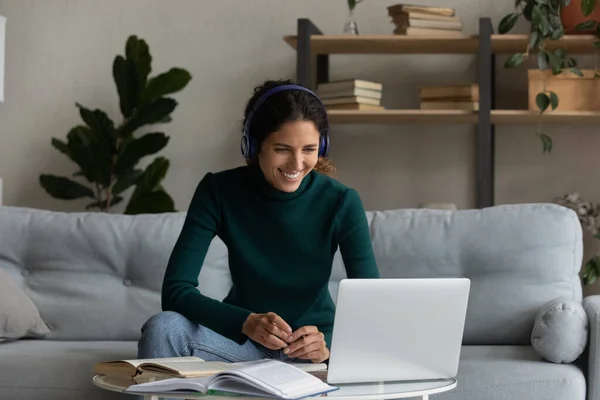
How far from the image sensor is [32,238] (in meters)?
2.88

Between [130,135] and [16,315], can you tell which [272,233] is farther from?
[130,135]

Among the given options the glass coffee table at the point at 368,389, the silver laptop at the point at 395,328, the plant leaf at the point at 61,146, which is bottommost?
the glass coffee table at the point at 368,389

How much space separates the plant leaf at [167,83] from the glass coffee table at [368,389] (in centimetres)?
242

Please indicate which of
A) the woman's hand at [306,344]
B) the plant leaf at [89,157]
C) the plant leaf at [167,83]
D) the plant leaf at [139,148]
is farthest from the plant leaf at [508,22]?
the woman's hand at [306,344]

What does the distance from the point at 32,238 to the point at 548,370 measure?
5.17ft

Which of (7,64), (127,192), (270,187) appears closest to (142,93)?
(127,192)

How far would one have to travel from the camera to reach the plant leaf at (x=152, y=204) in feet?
12.7

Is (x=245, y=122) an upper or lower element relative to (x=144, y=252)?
upper

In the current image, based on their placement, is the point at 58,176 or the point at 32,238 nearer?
the point at 32,238

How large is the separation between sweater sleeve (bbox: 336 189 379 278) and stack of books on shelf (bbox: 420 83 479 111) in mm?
1660

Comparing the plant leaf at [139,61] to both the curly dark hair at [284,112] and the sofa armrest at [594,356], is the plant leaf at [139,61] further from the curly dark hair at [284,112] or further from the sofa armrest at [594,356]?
the sofa armrest at [594,356]

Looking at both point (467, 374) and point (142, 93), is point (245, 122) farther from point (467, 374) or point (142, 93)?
point (142, 93)

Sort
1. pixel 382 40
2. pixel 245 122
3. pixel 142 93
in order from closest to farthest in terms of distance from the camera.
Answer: pixel 245 122 < pixel 382 40 < pixel 142 93

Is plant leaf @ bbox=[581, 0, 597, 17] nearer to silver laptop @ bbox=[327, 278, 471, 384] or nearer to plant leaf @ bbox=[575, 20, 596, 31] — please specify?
plant leaf @ bbox=[575, 20, 596, 31]
